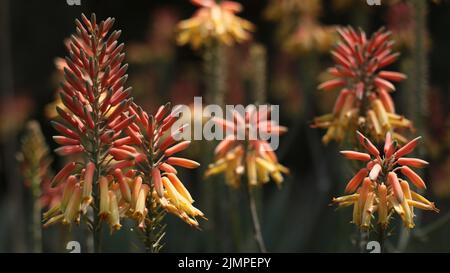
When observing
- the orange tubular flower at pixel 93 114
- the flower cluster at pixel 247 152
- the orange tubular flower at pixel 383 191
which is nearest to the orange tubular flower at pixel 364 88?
Answer: the flower cluster at pixel 247 152

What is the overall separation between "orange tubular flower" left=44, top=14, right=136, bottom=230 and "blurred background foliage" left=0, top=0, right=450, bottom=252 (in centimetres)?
95

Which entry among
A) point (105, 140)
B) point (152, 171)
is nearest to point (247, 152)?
point (152, 171)

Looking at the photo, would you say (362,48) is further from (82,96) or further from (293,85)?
(293,85)

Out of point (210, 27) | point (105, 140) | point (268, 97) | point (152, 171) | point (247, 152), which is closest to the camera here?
point (105, 140)

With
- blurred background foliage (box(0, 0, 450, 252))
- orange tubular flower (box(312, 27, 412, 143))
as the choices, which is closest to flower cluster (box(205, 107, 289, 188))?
orange tubular flower (box(312, 27, 412, 143))

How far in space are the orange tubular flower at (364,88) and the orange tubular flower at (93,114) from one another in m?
1.05

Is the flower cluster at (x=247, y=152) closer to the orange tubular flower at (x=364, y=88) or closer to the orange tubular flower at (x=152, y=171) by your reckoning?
the orange tubular flower at (x=364, y=88)

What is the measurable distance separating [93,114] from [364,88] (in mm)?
1270

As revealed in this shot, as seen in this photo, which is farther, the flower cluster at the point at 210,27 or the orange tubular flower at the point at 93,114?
the flower cluster at the point at 210,27

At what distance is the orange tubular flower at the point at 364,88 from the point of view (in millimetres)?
A: 3105

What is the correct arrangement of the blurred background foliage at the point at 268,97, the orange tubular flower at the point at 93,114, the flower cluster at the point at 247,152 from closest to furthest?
the orange tubular flower at the point at 93,114
the flower cluster at the point at 247,152
the blurred background foliage at the point at 268,97

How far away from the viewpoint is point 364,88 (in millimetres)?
3168

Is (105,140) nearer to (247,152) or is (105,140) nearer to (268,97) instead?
(247,152)
